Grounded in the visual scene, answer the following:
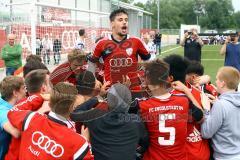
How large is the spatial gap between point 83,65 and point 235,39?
8.05m

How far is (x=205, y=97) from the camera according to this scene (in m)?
3.97

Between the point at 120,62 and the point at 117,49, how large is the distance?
257 millimetres

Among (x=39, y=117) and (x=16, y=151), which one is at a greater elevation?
(x=39, y=117)

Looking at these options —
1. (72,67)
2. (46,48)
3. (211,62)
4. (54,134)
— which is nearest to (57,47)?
(46,48)

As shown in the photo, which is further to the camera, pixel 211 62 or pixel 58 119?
pixel 211 62

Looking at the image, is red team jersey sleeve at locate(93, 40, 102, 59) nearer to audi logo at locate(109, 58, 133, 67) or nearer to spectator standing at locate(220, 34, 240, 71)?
audi logo at locate(109, 58, 133, 67)

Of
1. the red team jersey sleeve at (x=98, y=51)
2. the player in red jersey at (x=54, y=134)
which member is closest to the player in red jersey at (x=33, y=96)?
the player in red jersey at (x=54, y=134)

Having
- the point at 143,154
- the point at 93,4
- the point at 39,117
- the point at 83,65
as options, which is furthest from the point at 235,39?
the point at 93,4

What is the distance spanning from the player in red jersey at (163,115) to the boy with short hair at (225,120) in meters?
0.21

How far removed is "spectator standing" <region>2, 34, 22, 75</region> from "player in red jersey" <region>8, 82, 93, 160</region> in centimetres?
940

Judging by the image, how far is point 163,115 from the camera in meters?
3.51

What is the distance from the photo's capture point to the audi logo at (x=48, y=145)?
304 centimetres

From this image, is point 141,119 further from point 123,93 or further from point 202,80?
point 202,80

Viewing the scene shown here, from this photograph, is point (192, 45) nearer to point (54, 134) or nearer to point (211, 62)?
point (211, 62)
